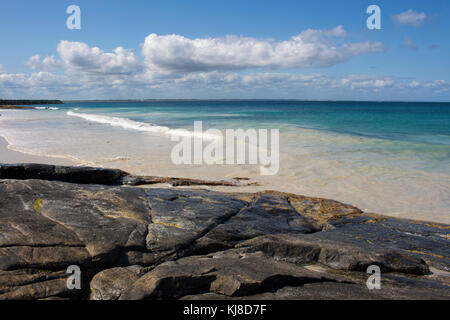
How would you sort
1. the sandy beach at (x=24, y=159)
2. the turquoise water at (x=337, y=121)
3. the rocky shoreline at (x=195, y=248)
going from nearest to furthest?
1. the rocky shoreline at (x=195, y=248)
2. the sandy beach at (x=24, y=159)
3. the turquoise water at (x=337, y=121)

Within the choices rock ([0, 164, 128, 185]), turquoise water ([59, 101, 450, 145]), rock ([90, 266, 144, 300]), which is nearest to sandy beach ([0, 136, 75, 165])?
rock ([0, 164, 128, 185])

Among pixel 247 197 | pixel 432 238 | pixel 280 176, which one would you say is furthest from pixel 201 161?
pixel 432 238

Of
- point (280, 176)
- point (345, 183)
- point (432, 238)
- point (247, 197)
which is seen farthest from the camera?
point (280, 176)

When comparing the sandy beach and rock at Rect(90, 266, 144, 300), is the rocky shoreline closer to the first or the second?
rock at Rect(90, 266, 144, 300)

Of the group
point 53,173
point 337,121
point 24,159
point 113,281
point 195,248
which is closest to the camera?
point 113,281

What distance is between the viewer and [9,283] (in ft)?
12.5

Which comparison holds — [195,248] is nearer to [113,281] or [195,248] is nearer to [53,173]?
[113,281]

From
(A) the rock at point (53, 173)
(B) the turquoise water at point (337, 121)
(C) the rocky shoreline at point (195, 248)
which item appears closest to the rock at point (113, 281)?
(C) the rocky shoreline at point (195, 248)

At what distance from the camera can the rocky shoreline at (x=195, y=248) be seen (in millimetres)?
3900

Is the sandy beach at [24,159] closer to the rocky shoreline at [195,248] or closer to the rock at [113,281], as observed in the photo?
the rocky shoreline at [195,248]

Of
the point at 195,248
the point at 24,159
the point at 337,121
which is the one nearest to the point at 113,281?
the point at 195,248

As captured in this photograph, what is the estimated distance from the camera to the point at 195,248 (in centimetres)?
502

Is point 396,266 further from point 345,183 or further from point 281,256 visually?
point 345,183
